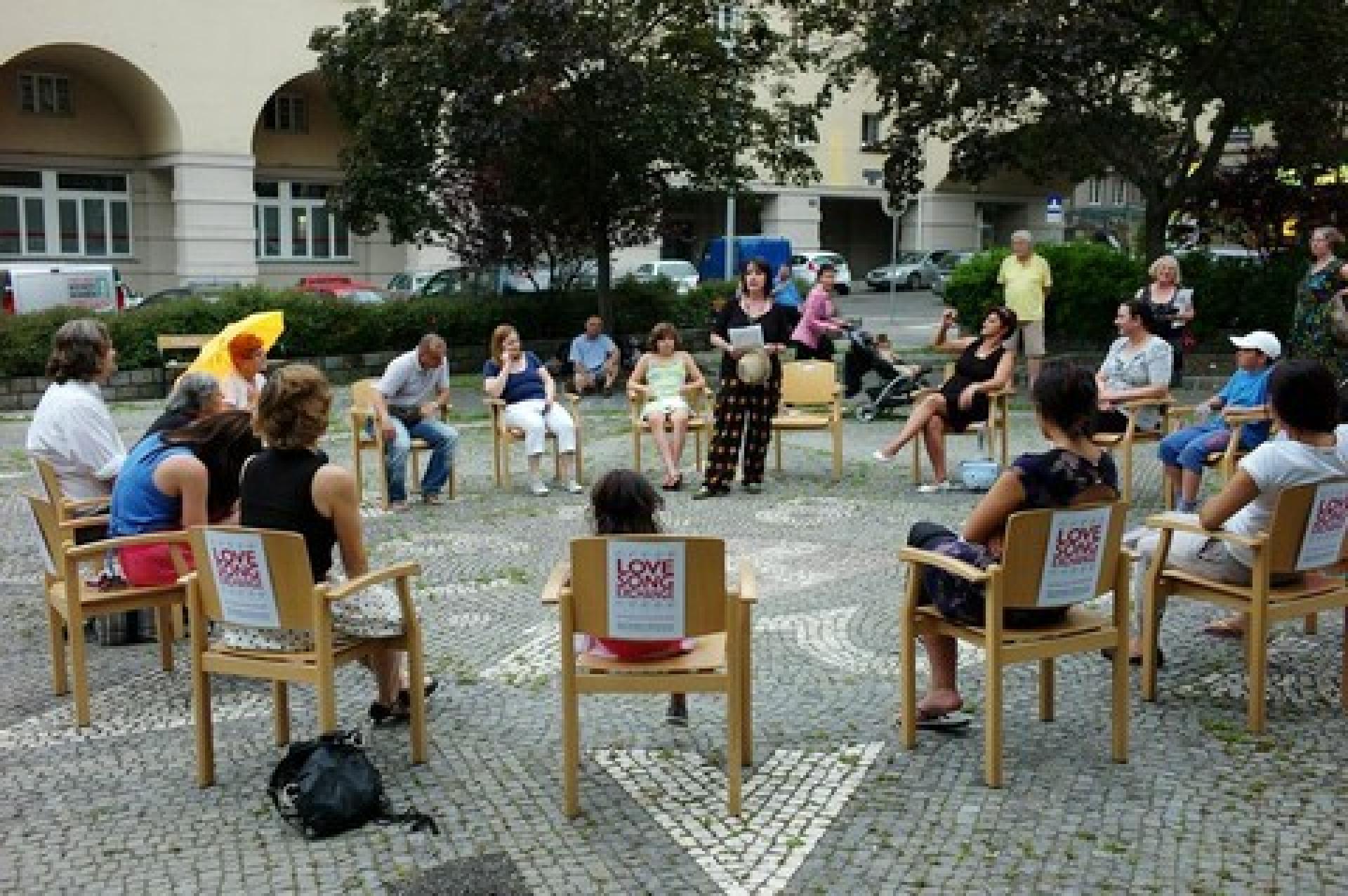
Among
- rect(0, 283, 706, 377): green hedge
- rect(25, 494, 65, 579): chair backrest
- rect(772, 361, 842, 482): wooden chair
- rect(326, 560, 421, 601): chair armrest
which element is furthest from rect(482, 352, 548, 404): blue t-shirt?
rect(0, 283, 706, 377): green hedge

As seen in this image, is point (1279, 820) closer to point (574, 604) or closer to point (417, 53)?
point (574, 604)

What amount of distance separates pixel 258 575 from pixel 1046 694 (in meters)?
2.87

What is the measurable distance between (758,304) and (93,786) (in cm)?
679

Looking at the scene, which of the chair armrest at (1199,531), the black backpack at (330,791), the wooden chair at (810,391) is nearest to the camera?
the black backpack at (330,791)

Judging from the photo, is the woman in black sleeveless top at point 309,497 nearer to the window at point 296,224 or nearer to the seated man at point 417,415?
the seated man at point 417,415

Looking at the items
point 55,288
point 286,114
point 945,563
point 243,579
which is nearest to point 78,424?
point 243,579

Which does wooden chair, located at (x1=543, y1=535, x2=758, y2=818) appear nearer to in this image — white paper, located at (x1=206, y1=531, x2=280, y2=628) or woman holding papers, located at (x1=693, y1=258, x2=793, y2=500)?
white paper, located at (x1=206, y1=531, x2=280, y2=628)

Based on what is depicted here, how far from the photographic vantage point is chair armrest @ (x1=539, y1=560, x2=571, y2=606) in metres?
4.41

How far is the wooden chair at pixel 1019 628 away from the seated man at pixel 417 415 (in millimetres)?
5763

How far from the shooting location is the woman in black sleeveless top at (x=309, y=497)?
476cm

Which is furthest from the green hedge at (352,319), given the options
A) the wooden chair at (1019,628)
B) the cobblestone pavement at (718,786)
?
the wooden chair at (1019,628)

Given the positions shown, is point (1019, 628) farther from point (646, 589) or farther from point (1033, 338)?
point (1033, 338)

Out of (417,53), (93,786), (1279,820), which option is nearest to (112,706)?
(93,786)

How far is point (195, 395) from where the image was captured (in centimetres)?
→ 625
